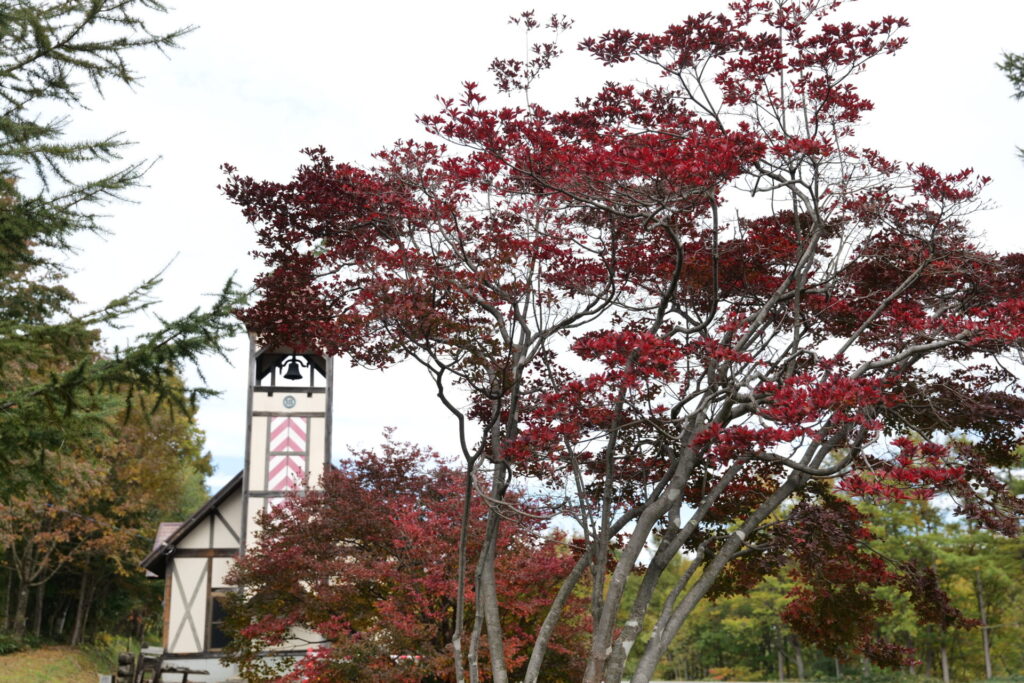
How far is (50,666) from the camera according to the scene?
1966 centimetres

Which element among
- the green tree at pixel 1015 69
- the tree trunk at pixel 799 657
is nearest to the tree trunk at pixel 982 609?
the tree trunk at pixel 799 657

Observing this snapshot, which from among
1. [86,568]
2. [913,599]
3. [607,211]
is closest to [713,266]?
[607,211]

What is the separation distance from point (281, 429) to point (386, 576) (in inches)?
302

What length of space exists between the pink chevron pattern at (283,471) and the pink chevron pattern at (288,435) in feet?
0.52

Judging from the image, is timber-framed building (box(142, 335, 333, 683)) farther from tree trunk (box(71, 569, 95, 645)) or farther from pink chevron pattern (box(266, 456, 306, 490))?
tree trunk (box(71, 569, 95, 645))

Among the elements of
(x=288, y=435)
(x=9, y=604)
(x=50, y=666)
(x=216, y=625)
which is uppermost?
(x=288, y=435)

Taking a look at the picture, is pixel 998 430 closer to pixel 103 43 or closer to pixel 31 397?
pixel 31 397

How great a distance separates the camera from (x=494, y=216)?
796 centimetres

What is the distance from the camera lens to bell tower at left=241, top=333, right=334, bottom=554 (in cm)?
1805

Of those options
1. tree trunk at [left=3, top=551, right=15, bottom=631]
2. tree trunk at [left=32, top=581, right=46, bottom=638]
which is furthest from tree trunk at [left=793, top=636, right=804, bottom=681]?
tree trunk at [left=3, top=551, right=15, bottom=631]

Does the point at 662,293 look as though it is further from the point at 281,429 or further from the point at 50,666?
the point at 50,666

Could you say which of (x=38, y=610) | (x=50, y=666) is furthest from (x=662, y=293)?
(x=38, y=610)

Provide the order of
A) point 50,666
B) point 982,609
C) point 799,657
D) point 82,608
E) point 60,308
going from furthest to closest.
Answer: point 799,657 < point 82,608 < point 982,609 < point 50,666 < point 60,308

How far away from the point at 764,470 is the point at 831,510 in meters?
0.77
